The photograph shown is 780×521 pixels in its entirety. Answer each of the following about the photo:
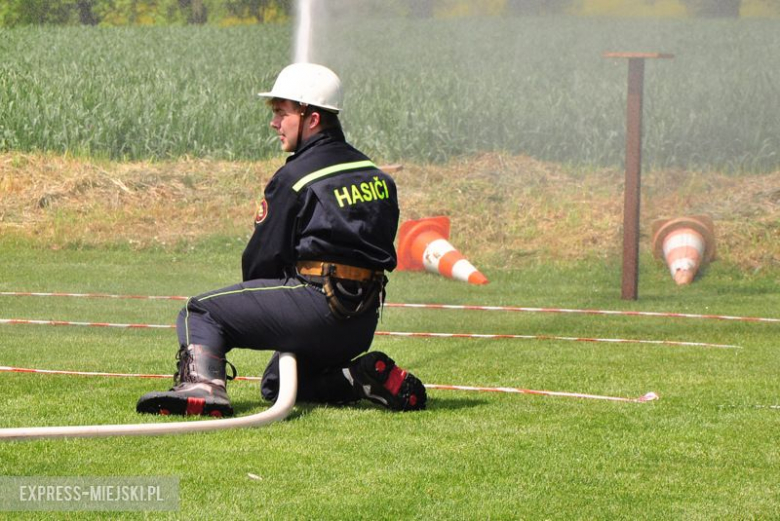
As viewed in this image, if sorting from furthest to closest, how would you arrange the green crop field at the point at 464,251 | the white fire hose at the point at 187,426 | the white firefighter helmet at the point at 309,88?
the white firefighter helmet at the point at 309,88
the white fire hose at the point at 187,426
the green crop field at the point at 464,251

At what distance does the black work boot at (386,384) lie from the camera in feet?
19.6

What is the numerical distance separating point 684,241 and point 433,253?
243 centimetres

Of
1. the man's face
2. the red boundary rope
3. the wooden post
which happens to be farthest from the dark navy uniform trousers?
the wooden post

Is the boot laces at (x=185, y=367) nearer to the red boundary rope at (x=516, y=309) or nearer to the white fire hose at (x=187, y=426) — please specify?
the white fire hose at (x=187, y=426)

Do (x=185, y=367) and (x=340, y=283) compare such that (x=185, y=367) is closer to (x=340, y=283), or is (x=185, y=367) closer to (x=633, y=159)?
(x=340, y=283)

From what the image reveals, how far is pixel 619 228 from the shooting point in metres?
14.9

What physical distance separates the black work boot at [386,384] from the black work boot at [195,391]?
0.59 meters

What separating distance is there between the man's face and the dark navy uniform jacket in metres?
0.12

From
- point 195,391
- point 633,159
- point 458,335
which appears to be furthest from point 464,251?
point 195,391

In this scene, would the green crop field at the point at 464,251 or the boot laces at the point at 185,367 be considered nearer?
the green crop field at the point at 464,251

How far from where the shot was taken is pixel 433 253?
13.1m

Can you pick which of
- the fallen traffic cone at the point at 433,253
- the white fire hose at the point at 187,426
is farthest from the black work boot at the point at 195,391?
the fallen traffic cone at the point at 433,253

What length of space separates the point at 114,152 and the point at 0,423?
13.2m

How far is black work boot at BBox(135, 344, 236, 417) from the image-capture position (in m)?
5.66
